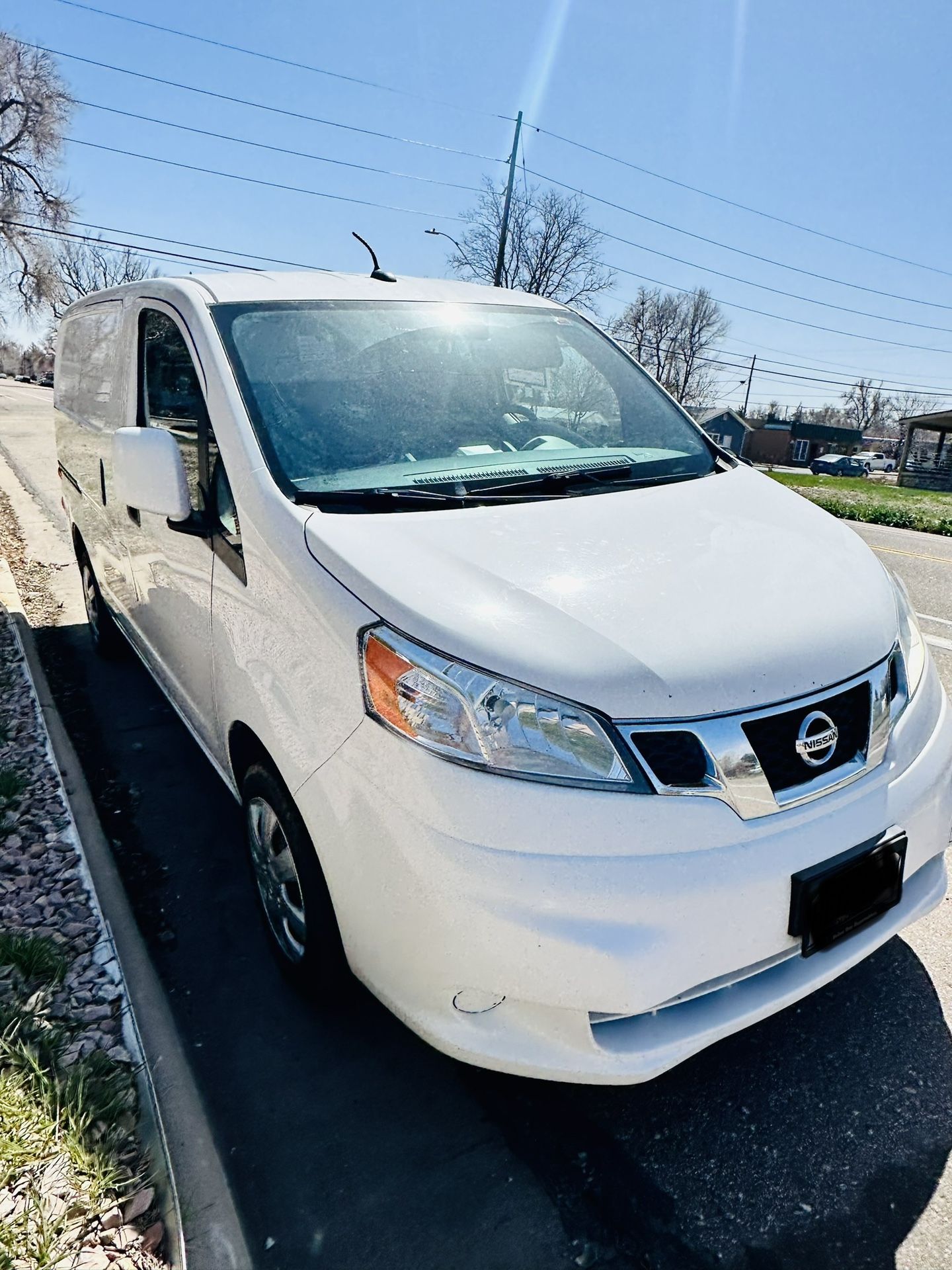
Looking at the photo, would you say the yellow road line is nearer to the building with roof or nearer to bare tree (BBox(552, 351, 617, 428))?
bare tree (BBox(552, 351, 617, 428))

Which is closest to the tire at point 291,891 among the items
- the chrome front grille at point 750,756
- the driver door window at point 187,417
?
the driver door window at point 187,417

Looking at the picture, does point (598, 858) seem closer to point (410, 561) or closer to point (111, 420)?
point (410, 561)

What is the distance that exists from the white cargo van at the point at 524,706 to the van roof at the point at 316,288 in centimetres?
6

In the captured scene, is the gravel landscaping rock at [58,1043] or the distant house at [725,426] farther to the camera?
the distant house at [725,426]

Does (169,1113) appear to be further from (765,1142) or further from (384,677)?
(765,1142)

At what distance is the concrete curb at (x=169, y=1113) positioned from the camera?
1.66m

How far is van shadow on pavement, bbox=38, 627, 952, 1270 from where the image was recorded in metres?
1.70

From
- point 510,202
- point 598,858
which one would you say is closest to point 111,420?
point 598,858

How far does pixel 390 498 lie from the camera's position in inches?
84.0

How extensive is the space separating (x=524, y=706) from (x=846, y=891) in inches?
32.0

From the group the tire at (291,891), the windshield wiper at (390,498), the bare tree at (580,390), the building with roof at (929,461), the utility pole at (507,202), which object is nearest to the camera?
the tire at (291,891)

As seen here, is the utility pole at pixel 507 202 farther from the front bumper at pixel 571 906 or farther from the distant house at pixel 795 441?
the distant house at pixel 795 441

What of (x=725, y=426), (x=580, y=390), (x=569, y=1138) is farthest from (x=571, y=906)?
(x=725, y=426)

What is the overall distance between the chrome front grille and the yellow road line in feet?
28.9
